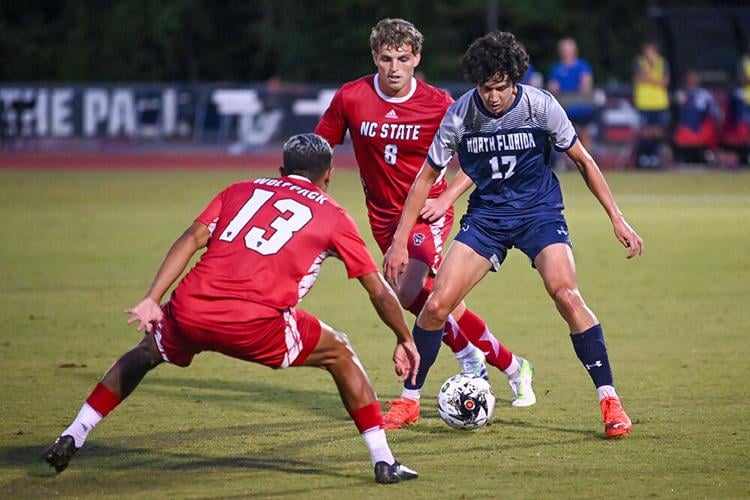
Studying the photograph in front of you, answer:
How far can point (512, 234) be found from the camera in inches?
283

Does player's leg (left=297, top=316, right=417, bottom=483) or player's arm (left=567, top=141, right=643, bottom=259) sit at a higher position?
player's arm (left=567, top=141, right=643, bottom=259)

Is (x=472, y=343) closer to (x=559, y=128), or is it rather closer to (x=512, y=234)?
(x=512, y=234)

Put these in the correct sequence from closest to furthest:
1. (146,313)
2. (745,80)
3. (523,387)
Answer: (146,313) → (523,387) → (745,80)

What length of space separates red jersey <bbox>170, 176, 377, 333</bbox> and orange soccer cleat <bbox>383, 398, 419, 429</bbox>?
157 cm

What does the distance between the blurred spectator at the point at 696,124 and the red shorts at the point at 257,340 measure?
21363 mm

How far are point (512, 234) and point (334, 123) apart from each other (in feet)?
5.20

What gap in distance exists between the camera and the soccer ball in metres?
7.16

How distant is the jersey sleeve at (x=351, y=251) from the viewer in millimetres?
5875

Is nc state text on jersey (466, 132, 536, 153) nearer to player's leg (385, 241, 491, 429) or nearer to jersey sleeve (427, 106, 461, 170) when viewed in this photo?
jersey sleeve (427, 106, 461, 170)

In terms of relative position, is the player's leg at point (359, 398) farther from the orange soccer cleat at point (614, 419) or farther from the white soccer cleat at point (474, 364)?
the white soccer cleat at point (474, 364)

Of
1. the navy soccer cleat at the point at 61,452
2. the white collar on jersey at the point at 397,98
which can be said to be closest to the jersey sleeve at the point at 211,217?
the navy soccer cleat at the point at 61,452

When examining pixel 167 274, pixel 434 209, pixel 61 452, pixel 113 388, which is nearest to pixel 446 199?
pixel 434 209

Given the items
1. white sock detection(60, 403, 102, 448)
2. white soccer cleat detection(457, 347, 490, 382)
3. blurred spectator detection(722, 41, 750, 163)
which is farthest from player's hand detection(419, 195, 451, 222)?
blurred spectator detection(722, 41, 750, 163)

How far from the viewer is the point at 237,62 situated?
4184 centimetres
